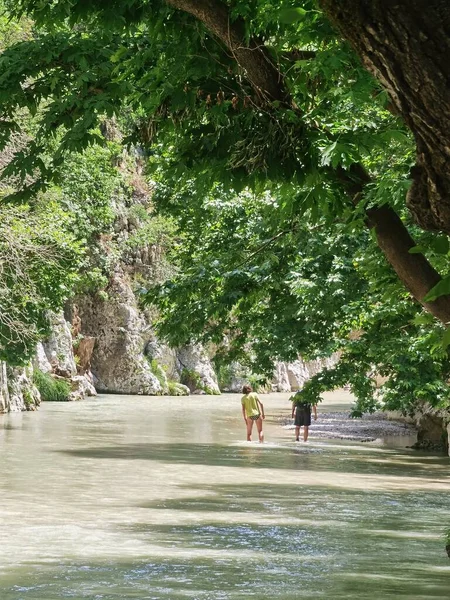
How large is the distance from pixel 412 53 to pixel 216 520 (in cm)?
1111

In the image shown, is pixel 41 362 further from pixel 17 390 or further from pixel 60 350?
pixel 17 390

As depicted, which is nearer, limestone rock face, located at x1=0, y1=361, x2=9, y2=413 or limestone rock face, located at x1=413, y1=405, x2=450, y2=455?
limestone rock face, located at x1=413, y1=405, x2=450, y2=455

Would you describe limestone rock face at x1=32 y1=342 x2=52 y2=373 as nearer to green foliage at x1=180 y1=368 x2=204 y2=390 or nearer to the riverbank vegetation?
green foliage at x1=180 y1=368 x2=204 y2=390

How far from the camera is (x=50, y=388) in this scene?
1859 inches

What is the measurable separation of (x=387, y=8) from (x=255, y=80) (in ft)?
13.1

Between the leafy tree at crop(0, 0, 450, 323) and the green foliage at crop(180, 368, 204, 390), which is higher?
the leafy tree at crop(0, 0, 450, 323)

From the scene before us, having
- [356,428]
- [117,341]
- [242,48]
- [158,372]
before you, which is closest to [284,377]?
[158,372]

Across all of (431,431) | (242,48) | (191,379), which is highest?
(242,48)

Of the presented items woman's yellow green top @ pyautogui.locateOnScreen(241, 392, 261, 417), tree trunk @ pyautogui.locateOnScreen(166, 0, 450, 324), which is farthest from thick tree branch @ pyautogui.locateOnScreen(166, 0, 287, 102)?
woman's yellow green top @ pyautogui.locateOnScreen(241, 392, 261, 417)

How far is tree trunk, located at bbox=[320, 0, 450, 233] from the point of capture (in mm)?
3295

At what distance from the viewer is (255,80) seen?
7.23 metres

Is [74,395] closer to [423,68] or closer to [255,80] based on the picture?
[255,80]

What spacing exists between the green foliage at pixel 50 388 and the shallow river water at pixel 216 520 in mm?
18588

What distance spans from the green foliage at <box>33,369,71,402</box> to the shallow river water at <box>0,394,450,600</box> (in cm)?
1859
